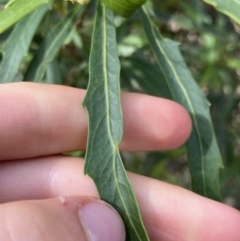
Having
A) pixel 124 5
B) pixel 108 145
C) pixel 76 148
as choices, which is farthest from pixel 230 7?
pixel 76 148

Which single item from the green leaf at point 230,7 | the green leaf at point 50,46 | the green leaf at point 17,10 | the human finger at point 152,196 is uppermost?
the green leaf at point 17,10

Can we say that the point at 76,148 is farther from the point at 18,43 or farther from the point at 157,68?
the point at 157,68

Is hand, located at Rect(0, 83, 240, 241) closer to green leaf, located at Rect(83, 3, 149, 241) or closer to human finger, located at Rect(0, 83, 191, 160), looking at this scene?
human finger, located at Rect(0, 83, 191, 160)

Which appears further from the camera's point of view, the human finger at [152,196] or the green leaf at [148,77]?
the green leaf at [148,77]

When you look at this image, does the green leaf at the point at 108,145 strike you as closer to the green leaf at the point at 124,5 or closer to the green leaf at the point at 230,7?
the green leaf at the point at 124,5

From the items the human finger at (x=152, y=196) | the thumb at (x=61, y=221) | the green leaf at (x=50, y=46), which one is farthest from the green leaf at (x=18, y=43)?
the thumb at (x=61, y=221)

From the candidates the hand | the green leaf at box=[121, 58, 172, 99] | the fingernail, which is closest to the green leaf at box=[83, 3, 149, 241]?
the fingernail
